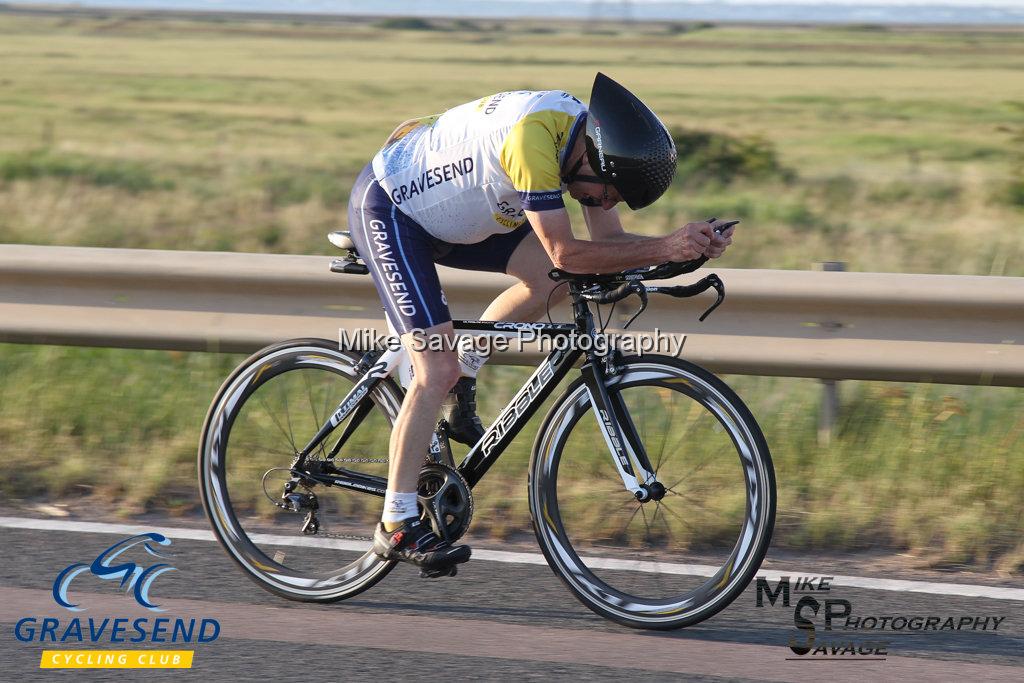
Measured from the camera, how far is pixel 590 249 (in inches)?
152

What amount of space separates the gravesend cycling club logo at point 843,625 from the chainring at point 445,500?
1.08m

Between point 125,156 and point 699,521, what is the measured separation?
47.3 feet

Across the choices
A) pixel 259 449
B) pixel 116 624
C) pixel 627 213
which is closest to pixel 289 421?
pixel 259 449

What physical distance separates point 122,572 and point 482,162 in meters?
2.02

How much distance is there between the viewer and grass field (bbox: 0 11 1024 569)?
17.3 ft

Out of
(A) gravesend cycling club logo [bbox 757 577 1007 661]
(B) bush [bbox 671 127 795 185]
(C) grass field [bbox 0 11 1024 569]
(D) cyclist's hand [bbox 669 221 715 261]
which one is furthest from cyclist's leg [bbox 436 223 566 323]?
(B) bush [bbox 671 127 795 185]

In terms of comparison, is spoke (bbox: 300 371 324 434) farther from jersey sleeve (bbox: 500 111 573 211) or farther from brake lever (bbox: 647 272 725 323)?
brake lever (bbox: 647 272 725 323)

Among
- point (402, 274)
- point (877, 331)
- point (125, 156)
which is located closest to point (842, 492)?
point (877, 331)

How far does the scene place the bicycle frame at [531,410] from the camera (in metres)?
4.11

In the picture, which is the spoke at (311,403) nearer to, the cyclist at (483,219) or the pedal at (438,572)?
the cyclist at (483,219)

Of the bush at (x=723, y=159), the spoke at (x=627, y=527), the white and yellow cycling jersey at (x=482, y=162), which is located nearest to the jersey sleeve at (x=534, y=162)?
the white and yellow cycling jersey at (x=482, y=162)

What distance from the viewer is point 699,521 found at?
465cm

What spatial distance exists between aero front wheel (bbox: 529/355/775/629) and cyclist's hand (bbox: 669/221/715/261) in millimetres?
461

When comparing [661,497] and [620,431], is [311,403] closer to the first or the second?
[620,431]
